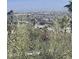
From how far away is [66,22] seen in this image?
85.0 inches

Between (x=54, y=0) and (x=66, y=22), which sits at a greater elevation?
(x=54, y=0)

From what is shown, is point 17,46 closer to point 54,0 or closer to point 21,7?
point 21,7

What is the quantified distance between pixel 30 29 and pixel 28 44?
16 centimetres
